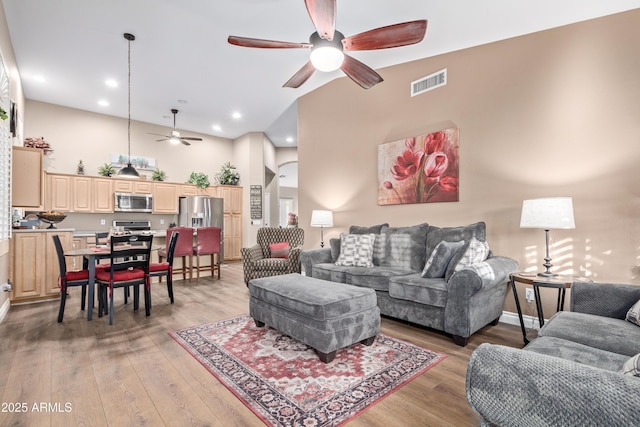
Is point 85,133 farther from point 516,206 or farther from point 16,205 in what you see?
point 516,206

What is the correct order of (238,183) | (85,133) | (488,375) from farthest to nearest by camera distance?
(238,183), (85,133), (488,375)

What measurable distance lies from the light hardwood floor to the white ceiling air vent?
2.90 metres

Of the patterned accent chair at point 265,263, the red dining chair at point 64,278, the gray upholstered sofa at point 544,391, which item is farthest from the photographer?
the patterned accent chair at point 265,263

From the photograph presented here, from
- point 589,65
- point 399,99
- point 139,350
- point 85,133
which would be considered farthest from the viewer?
point 85,133

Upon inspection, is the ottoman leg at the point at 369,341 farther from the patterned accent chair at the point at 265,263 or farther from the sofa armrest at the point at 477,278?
the patterned accent chair at the point at 265,263

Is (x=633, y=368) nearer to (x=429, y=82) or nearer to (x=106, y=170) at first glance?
(x=429, y=82)

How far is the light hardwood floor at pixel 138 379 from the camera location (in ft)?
5.64

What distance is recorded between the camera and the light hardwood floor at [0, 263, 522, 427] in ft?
5.64

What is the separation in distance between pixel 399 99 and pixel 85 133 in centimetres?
646

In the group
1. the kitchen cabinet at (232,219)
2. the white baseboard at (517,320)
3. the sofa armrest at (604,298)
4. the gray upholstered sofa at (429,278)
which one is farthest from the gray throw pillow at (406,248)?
the kitchen cabinet at (232,219)

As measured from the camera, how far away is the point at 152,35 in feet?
13.0

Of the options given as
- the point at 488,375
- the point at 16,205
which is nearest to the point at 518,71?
the point at 488,375

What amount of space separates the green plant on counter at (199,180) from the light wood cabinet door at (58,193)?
7.82 ft

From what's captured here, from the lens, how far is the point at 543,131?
122 inches
